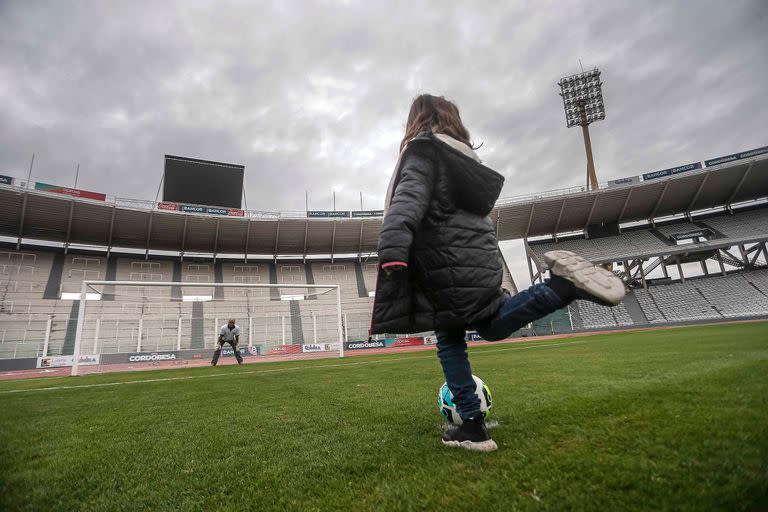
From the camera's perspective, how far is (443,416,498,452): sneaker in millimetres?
1731

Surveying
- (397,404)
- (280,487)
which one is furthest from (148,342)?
(280,487)

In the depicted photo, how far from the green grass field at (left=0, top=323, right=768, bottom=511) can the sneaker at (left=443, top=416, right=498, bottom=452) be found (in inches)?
2.6

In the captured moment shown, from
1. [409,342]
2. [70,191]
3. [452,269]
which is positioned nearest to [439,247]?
[452,269]

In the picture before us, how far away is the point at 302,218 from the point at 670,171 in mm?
26104

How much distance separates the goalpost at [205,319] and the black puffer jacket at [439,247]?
1278 cm

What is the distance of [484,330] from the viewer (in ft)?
6.72

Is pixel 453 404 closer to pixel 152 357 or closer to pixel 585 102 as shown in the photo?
pixel 152 357

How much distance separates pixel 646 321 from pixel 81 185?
36.2 meters

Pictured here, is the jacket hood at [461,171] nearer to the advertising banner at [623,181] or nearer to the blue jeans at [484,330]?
the blue jeans at [484,330]

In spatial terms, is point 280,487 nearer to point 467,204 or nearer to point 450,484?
point 450,484

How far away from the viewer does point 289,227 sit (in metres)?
26.8

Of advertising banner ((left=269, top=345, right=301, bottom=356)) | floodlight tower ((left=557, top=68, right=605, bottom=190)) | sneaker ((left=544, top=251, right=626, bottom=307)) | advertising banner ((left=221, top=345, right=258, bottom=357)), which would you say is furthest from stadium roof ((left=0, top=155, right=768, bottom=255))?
sneaker ((left=544, top=251, right=626, bottom=307))

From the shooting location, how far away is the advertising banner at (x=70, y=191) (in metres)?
20.7

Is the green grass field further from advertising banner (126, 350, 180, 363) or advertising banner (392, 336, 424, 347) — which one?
advertising banner (392, 336, 424, 347)
